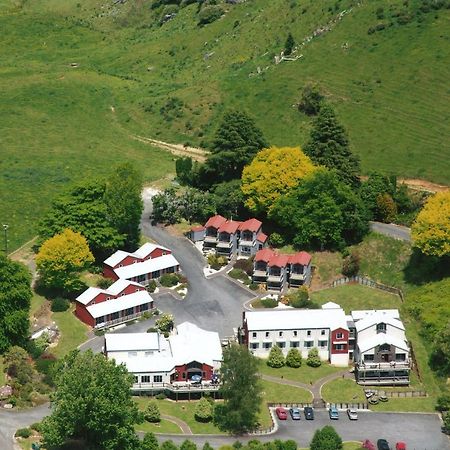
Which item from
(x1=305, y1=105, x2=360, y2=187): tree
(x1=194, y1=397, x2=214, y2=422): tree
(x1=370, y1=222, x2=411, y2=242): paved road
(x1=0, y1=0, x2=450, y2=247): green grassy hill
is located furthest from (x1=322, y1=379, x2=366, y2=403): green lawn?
(x1=0, y1=0, x2=450, y2=247): green grassy hill

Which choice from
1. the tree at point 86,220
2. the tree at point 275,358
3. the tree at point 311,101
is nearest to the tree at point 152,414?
the tree at point 275,358

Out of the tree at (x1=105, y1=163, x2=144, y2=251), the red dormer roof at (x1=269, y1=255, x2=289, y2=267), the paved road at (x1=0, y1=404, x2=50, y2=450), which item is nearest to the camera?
the paved road at (x1=0, y1=404, x2=50, y2=450)

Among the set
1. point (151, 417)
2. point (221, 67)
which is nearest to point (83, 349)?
point (151, 417)

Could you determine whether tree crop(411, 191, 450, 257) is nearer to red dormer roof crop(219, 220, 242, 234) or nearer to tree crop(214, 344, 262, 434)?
red dormer roof crop(219, 220, 242, 234)

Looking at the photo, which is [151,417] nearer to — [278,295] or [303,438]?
[303,438]

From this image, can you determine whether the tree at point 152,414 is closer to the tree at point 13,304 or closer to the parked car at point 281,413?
the parked car at point 281,413

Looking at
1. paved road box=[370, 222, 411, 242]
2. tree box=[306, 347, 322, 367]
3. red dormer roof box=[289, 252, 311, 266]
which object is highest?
paved road box=[370, 222, 411, 242]

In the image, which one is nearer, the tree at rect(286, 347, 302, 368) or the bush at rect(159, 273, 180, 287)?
the tree at rect(286, 347, 302, 368)

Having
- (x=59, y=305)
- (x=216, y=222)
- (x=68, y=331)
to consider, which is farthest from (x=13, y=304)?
(x=216, y=222)
